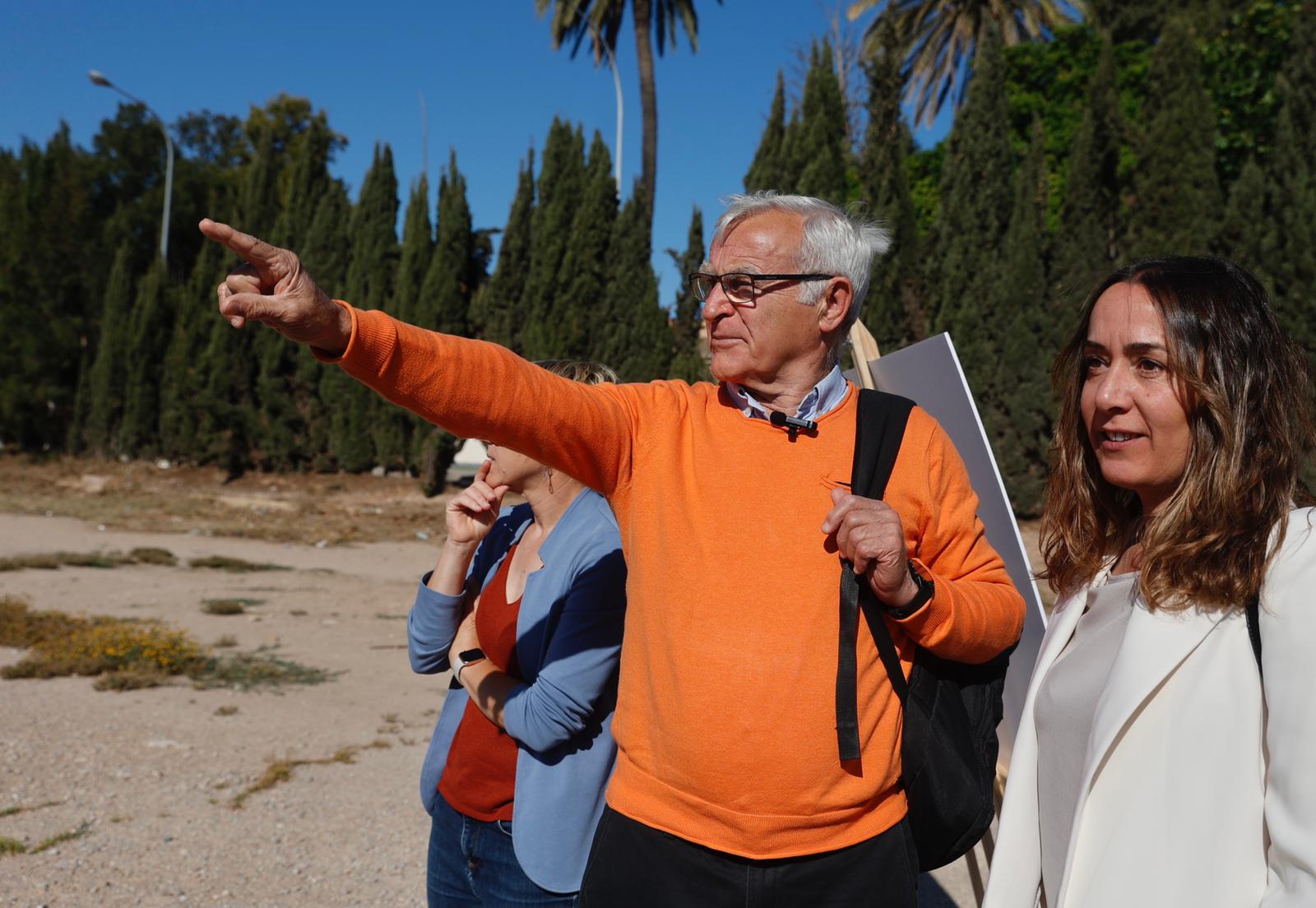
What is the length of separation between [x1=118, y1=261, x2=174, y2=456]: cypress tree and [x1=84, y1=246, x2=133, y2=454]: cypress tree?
1.15ft

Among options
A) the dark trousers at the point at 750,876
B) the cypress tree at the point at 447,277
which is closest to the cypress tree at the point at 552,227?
the cypress tree at the point at 447,277

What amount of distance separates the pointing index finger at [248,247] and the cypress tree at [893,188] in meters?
13.3

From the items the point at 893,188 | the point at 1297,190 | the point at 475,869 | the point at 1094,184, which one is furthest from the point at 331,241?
the point at 475,869

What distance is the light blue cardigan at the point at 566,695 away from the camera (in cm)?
213

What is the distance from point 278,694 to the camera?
6895mm

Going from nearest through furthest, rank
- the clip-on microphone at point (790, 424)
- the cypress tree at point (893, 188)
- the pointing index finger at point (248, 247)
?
the pointing index finger at point (248, 247) → the clip-on microphone at point (790, 424) → the cypress tree at point (893, 188)

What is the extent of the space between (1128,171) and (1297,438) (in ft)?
43.2

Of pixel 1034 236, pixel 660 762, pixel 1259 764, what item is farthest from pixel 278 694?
pixel 1034 236

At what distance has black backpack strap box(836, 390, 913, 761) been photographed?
1.64 meters

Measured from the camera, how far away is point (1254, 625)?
1358 mm

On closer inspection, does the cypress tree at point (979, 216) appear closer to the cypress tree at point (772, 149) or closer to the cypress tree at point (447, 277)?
the cypress tree at point (772, 149)

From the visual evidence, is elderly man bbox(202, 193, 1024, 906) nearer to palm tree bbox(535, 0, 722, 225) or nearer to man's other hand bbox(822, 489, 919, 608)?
man's other hand bbox(822, 489, 919, 608)

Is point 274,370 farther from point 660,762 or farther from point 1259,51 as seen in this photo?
point 660,762

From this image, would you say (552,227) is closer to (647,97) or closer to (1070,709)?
(647,97)
